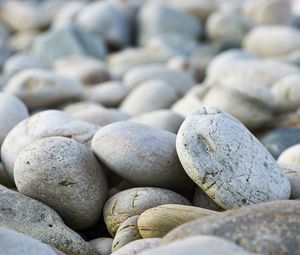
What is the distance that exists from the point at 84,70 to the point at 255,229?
3.28 metres

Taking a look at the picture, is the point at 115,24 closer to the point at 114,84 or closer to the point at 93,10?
the point at 93,10

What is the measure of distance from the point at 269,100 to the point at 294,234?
71.2 inches

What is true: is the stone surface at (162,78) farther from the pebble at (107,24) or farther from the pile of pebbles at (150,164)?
the pebble at (107,24)

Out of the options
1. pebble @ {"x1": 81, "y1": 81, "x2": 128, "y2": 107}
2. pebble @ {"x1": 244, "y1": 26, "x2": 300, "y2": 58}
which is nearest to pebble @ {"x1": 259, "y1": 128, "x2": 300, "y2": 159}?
pebble @ {"x1": 81, "y1": 81, "x2": 128, "y2": 107}

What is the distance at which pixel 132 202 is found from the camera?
6.39ft

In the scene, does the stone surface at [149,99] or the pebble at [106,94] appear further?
the pebble at [106,94]

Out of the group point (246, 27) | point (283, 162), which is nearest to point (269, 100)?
point (283, 162)

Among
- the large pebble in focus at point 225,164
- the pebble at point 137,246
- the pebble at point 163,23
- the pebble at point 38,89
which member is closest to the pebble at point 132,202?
the large pebble in focus at point 225,164

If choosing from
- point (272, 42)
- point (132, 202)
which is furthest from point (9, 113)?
point (272, 42)

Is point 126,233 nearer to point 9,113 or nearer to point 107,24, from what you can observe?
point 9,113

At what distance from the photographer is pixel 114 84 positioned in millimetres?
4176

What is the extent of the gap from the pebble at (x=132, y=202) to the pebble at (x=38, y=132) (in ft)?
1.12

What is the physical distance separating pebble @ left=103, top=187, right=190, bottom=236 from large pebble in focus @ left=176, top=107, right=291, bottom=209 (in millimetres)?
122

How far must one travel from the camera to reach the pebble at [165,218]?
171cm
